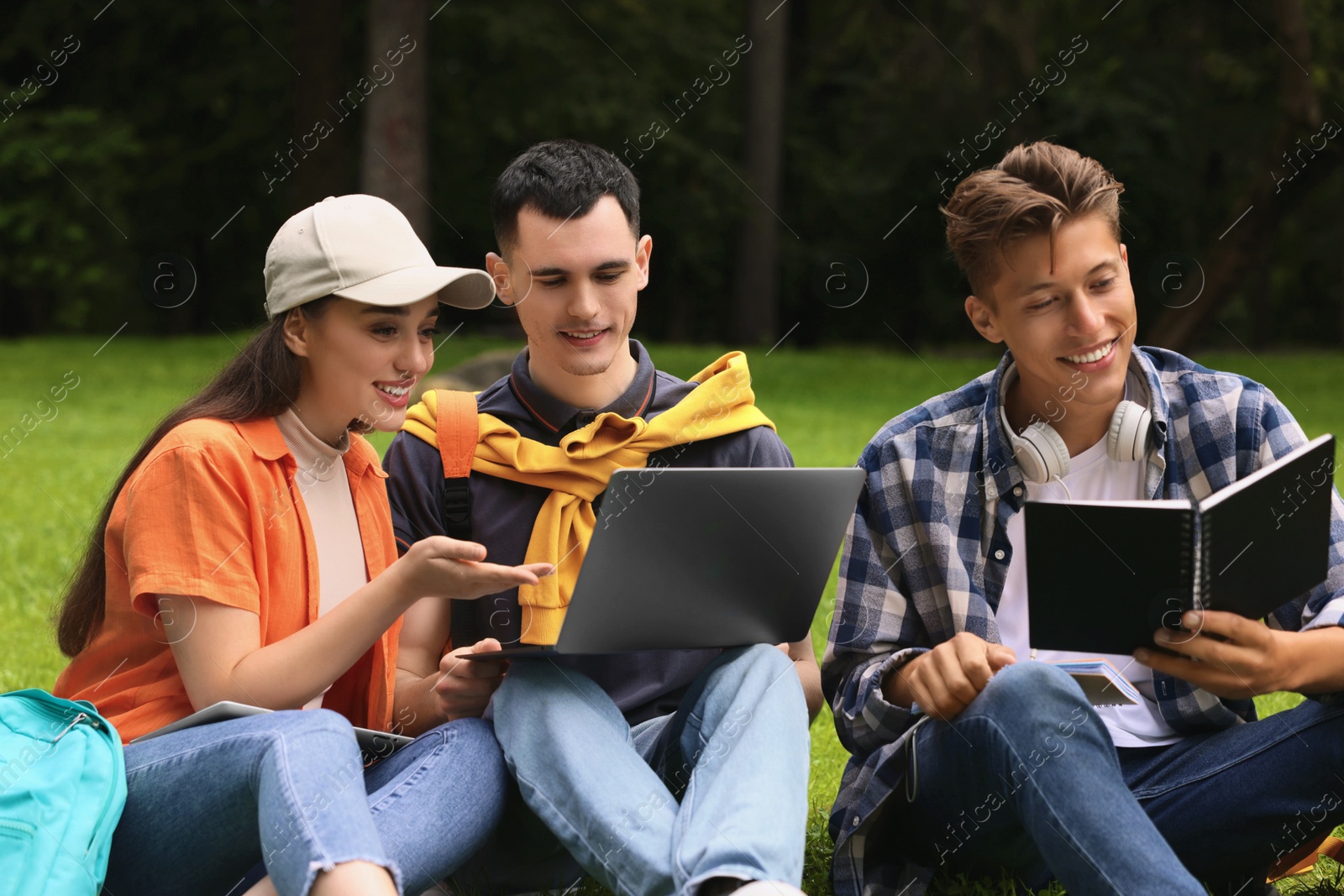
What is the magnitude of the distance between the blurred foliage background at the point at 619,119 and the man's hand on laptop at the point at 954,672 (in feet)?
33.2

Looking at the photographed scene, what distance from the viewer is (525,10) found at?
15.9m

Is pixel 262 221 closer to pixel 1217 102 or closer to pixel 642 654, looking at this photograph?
pixel 1217 102

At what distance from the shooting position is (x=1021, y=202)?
257 cm

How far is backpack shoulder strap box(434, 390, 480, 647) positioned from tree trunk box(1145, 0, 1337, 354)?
910cm

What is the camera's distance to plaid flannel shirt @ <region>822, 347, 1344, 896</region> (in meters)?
2.58

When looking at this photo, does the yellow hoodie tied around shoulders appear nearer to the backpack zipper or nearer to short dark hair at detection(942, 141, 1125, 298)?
short dark hair at detection(942, 141, 1125, 298)

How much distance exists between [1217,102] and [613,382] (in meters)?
17.3

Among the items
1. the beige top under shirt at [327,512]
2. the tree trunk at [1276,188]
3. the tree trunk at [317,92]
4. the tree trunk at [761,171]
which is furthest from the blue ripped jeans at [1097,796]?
the tree trunk at [761,171]

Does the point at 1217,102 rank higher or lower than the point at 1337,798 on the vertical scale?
higher

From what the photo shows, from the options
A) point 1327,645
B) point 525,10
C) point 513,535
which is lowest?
point 1327,645

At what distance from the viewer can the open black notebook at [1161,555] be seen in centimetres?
211

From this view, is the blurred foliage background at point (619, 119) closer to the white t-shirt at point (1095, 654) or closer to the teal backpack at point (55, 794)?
the white t-shirt at point (1095, 654)

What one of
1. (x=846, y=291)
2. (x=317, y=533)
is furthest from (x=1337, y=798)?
(x=846, y=291)

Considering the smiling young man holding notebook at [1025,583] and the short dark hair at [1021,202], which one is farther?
the short dark hair at [1021,202]
